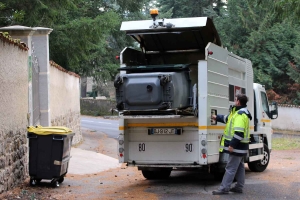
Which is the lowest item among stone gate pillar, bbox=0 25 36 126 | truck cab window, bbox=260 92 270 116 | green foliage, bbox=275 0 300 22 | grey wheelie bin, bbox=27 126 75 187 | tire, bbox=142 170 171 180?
tire, bbox=142 170 171 180

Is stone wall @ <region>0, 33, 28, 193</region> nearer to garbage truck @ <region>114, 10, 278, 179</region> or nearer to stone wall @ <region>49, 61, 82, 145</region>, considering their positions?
garbage truck @ <region>114, 10, 278, 179</region>

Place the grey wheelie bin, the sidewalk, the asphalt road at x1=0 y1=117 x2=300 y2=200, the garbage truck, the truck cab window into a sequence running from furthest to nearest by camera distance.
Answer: the truck cab window, the sidewalk, the grey wheelie bin, the garbage truck, the asphalt road at x1=0 y1=117 x2=300 y2=200

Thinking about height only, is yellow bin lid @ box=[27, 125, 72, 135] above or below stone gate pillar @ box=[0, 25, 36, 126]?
below

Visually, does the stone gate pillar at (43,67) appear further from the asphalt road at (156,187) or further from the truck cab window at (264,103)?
the truck cab window at (264,103)

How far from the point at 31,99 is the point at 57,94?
5511mm

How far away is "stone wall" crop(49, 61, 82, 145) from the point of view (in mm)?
17034

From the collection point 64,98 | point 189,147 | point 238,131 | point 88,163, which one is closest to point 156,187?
point 189,147

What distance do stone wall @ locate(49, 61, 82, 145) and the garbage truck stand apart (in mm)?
4922

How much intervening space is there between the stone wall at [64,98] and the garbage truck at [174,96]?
194 inches

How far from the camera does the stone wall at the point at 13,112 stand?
387 inches

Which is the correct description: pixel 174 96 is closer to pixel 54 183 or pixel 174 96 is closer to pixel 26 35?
pixel 54 183

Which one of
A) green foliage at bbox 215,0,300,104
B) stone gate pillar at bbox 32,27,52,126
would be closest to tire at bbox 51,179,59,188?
stone gate pillar at bbox 32,27,52,126

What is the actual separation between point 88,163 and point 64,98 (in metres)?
5.09

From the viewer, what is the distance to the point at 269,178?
1256 cm
